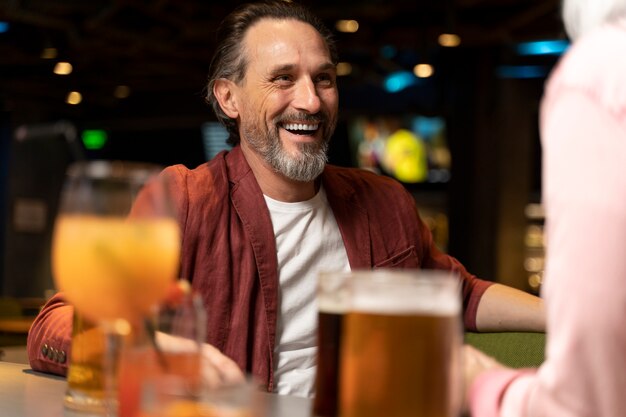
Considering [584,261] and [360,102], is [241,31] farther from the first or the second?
[360,102]

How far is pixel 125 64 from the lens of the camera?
9641 mm

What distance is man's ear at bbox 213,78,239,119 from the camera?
250cm

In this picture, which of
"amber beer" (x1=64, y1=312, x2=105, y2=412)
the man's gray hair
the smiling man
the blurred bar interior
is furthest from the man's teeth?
the blurred bar interior

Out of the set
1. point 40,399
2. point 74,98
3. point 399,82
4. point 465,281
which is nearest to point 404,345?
point 40,399

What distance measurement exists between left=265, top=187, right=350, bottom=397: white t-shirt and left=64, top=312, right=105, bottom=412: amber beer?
914mm

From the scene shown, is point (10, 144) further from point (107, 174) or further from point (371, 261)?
Result: point (107, 174)

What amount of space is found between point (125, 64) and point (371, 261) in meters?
7.88

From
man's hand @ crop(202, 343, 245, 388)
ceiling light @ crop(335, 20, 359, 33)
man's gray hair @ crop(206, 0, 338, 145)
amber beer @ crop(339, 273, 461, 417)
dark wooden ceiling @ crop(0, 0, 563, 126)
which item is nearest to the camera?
amber beer @ crop(339, 273, 461, 417)

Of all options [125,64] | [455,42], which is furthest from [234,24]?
[125,64]

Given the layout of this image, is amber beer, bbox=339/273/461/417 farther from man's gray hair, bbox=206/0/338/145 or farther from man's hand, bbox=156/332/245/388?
man's gray hair, bbox=206/0/338/145

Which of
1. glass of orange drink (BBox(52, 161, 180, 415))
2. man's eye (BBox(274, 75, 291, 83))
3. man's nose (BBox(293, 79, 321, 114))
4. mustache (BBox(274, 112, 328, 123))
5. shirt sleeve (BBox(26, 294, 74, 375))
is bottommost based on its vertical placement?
shirt sleeve (BBox(26, 294, 74, 375))

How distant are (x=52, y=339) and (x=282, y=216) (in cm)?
85

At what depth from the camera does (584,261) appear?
2.76 ft

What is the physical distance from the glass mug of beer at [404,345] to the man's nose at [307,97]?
4.81 ft
